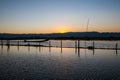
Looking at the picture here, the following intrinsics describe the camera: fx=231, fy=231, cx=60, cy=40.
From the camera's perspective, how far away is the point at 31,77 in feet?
68.6

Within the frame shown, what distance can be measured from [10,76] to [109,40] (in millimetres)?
87373

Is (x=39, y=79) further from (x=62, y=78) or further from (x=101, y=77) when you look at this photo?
(x=101, y=77)

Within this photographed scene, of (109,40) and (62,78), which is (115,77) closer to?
(62,78)

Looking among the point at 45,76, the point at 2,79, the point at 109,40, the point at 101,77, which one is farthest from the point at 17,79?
the point at 109,40

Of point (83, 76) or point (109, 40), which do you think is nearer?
point (83, 76)

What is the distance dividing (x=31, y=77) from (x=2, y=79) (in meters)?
2.61

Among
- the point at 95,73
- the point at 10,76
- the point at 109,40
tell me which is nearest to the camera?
the point at 10,76

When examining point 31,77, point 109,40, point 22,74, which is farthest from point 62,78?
point 109,40

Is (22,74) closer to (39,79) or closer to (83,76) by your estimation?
(39,79)

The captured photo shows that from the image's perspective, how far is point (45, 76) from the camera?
2128cm

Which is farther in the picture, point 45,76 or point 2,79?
point 45,76

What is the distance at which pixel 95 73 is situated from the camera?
903 inches

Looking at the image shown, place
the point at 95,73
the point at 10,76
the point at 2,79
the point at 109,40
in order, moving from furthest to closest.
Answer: the point at 109,40 → the point at 95,73 → the point at 10,76 → the point at 2,79

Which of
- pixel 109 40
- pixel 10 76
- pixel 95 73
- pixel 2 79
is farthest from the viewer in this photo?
pixel 109 40
